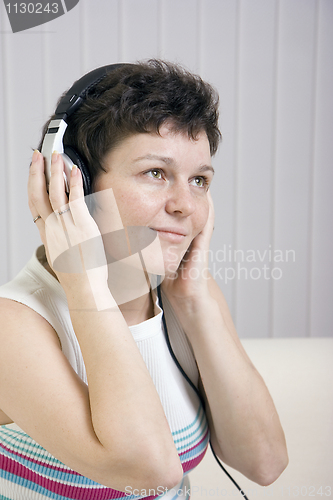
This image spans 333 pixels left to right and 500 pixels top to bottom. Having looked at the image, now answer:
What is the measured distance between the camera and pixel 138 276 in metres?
0.95

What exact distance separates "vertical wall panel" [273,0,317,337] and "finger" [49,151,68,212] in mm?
1613

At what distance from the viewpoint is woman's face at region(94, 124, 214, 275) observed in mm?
814

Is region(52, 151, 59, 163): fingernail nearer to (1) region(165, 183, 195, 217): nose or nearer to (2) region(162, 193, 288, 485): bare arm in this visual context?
(1) region(165, 183, 195, 217): nose

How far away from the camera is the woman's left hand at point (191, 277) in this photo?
3.11 feet

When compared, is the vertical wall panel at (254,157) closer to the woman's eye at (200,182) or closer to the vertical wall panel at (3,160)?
the vertical wall panel at (3,160)

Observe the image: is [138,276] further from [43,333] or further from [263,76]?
[263,76]

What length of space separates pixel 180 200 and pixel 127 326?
0.26m

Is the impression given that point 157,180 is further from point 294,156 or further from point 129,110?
point 294,156

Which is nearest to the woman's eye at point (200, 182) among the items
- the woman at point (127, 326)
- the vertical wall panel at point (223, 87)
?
the woman at point (127, 326)

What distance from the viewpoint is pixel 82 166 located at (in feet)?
2.65

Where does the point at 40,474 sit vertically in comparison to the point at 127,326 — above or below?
below

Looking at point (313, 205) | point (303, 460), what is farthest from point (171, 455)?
point (313, 205)

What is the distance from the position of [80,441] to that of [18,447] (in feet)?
0.73

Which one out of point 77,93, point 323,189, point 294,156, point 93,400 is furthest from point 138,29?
point 93,400
